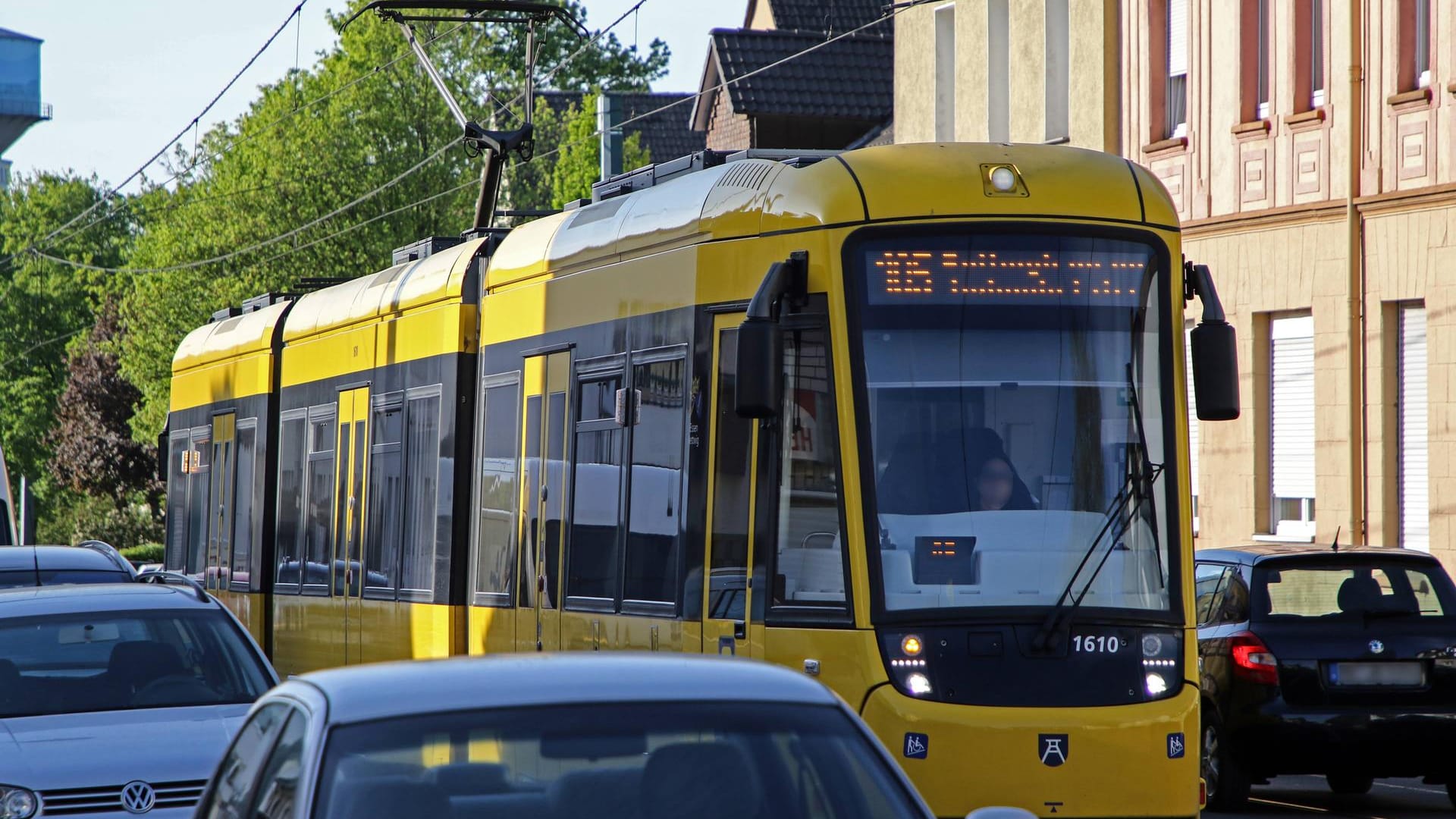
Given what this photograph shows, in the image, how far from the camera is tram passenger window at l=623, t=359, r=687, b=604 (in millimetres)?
10430

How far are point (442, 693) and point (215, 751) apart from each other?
4.73 metres

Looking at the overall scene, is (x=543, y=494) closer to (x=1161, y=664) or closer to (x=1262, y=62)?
(x=1161, y=664)

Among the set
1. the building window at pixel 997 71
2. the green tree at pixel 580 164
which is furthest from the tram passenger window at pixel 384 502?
the green tree at pixel 580 164

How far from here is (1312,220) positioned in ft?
78.2

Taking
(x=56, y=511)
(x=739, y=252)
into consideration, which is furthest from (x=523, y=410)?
(x=56, y=511)

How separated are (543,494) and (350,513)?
496cm

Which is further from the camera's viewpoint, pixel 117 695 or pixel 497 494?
pixel 497 494

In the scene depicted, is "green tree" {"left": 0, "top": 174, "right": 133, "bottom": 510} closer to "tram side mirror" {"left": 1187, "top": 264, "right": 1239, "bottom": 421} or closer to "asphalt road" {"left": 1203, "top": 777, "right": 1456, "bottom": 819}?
"asphalt road" {"left": 1203, "top": 777, "right": 1456, "bottom": 819}

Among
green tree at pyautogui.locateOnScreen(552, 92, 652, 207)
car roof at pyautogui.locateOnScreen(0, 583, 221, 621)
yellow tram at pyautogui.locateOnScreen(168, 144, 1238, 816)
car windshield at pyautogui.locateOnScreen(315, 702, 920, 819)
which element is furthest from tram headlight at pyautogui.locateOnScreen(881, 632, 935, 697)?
green tree at pyautogui.locateOnScreen(552, 92, 652, 207)

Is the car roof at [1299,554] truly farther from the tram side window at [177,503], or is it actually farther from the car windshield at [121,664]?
the tram side window at [177,503]

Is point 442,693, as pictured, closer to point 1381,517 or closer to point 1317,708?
point 1317,708

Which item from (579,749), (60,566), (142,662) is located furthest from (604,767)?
(60,566)

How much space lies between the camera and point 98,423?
7169 centimetres

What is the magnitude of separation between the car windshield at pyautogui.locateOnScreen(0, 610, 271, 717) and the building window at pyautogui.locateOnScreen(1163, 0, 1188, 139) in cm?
1808
